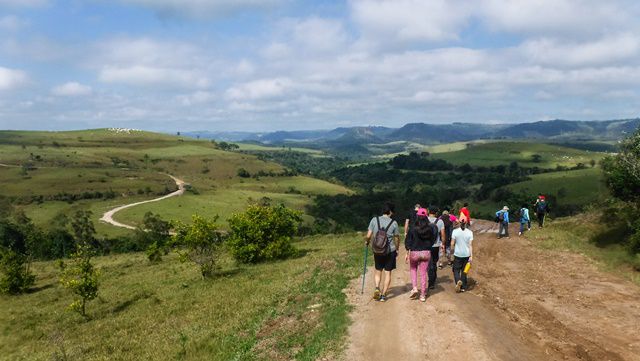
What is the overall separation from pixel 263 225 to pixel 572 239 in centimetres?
2248

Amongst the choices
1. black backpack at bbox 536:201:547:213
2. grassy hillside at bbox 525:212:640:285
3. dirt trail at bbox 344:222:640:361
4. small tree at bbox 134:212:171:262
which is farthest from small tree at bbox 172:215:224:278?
small tree at bbox 134:212:171:262

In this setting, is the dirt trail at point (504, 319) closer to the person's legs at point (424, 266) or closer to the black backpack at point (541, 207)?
the person's legs at point (424, 266)

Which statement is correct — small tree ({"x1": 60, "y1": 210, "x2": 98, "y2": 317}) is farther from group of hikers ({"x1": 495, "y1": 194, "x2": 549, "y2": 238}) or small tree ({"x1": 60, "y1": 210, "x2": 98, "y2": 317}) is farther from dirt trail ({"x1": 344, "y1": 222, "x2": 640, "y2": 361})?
group of hikers ({"x1": 495, "y1": 194, "x2": 549, "y2": 238})

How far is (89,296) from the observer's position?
2827cm

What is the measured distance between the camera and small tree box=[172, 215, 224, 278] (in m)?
31.1

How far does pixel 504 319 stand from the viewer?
47.5 feet

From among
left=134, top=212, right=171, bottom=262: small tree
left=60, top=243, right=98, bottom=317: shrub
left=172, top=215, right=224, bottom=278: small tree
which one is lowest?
left=134, top=212, right=171, bottom=262: small tree

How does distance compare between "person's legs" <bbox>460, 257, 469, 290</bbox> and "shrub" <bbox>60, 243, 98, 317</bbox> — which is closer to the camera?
"person's legs" <bbox>460, 257, 469, 290</bbox>

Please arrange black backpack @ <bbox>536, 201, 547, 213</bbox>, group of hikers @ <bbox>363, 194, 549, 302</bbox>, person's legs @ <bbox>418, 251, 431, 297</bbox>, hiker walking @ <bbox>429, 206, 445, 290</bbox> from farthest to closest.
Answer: black backpack @ <bbox>536, 201, 547, 213</bbox>, hiker walking @ <bbox>429, 206, 445, 290</bbox>, person's legs @ <bbox>418, 251, 431, 297</bbox>, group of hikers @ <bbox>363, 194, 549, 302</bbox>

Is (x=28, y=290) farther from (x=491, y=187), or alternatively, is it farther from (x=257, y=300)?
(x=491, y=187)

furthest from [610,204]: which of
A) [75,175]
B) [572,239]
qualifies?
[75,175]

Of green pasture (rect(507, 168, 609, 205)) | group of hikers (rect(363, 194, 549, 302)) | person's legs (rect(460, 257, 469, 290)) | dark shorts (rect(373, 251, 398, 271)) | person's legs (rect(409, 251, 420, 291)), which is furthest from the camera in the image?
green pasture (rect(507, 168, 609, 205))

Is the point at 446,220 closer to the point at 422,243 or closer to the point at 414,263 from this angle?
the point at 414,263

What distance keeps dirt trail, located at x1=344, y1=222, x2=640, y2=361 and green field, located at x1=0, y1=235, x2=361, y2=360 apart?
4.52 ft
